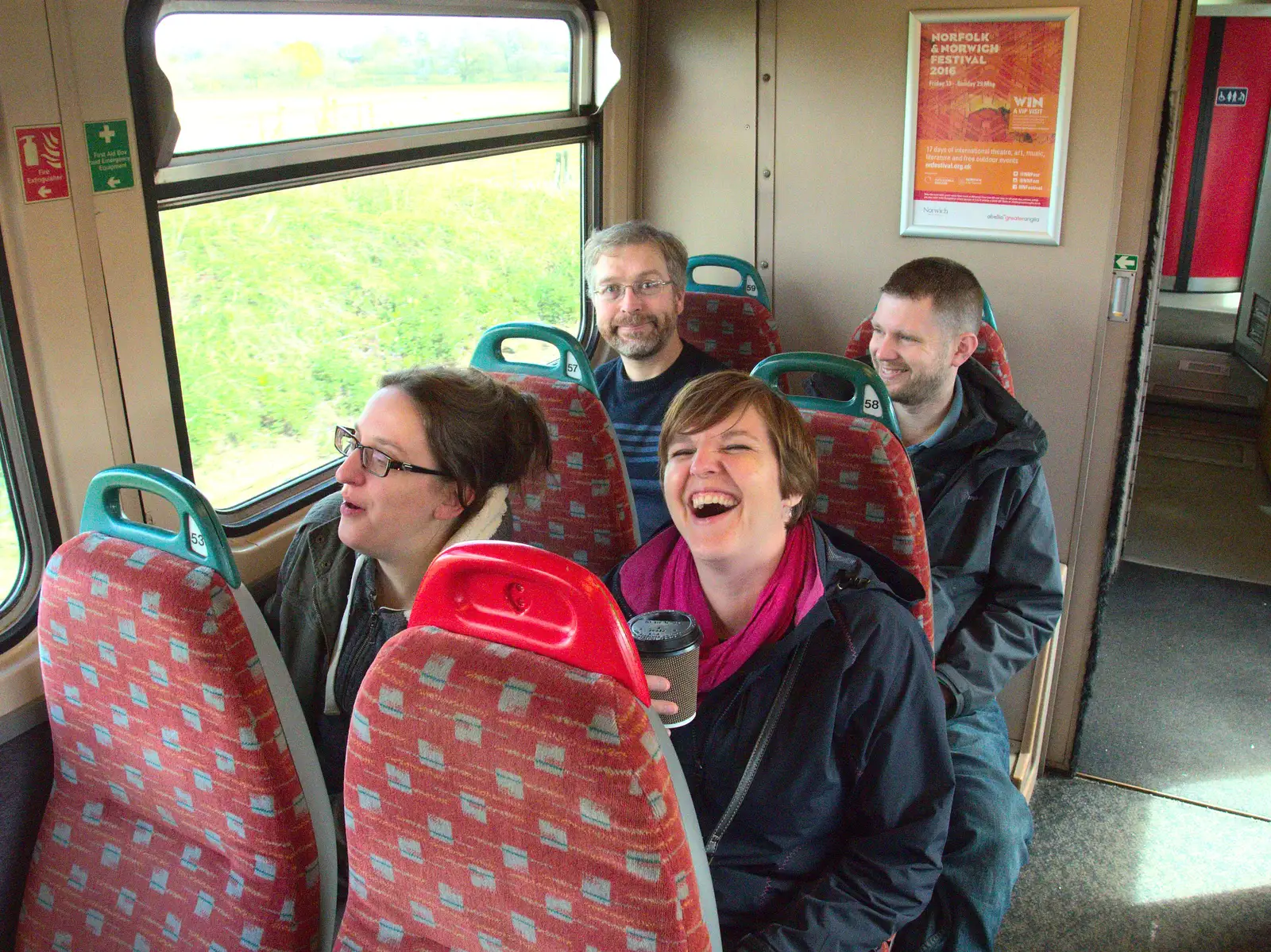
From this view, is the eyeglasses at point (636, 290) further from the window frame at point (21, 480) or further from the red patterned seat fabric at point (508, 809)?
the red patterned seat fabric at point (508, 809)

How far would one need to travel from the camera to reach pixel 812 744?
1.70 metres

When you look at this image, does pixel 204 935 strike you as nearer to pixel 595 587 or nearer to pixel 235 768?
pixel 235 768

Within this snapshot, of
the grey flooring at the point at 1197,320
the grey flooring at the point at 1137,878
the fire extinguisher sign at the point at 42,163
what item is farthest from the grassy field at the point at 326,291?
the grey flooring at the point at 1197,320

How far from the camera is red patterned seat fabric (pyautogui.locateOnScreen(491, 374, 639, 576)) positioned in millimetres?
2660

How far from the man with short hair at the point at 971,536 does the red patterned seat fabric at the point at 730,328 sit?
2.26ft

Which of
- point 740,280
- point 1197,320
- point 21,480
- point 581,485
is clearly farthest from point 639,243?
point 1197,320

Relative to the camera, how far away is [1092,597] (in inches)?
139

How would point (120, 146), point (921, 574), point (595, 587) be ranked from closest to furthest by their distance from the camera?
point (595, 587)
point (120, 146)
point (921, 574)

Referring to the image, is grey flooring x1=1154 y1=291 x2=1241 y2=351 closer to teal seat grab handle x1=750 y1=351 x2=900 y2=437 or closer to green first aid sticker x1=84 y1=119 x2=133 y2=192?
teal seat grab handle x1=750 y1=351 x2=900 y2=437

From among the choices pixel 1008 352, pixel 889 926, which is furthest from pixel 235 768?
pixel 1008 352

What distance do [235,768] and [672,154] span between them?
310 cm

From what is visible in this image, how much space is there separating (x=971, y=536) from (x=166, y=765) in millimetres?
1905

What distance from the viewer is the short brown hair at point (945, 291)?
9.87ft

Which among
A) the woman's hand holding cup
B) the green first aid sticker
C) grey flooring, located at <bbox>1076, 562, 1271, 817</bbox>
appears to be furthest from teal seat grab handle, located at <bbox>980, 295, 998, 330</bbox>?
the green first aid sticker
